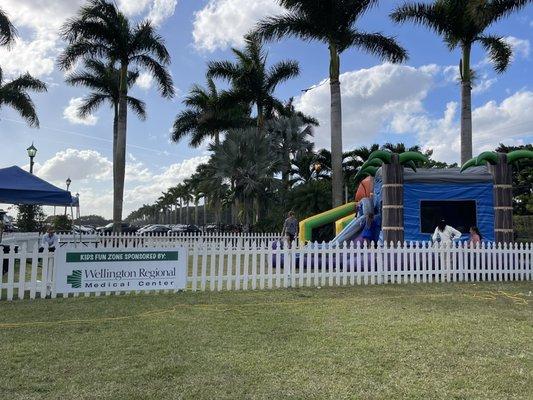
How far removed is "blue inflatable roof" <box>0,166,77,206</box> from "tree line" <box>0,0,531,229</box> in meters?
11.3

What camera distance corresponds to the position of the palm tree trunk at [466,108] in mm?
19734

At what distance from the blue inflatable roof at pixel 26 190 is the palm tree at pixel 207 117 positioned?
2005 centimetres

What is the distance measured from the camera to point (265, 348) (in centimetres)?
514

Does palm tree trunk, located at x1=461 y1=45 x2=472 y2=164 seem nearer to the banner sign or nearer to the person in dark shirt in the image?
the person in dark shirt

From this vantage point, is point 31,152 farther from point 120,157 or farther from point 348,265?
point 348,265

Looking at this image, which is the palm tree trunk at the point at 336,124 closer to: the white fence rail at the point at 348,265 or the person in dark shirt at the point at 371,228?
the person in dark shirt at the point at 371,228

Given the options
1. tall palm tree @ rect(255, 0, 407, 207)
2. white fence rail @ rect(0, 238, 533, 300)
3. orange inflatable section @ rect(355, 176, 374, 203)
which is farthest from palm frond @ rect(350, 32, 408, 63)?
white fence rail @ rect(0, 238, 533, 300)

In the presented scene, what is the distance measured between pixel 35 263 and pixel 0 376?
13.9 ft

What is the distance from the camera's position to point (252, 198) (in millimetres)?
29516

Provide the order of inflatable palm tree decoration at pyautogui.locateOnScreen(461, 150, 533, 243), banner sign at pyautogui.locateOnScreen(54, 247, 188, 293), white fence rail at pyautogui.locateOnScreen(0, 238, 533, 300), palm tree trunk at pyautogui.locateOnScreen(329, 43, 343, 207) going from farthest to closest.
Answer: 1. palm tree trunk at pyautogui.locateOnScreen(329, 43, 343, 207)
2. inflatable palm tree decoration at pyautogui.locateOnScreen(461, 150, 533, 243)
3. white fence rail at pyautogui.locateOnScreen(0, 238, 533, 300)
4. banner sign at pyautogui.locateOnScreen(54, 247, 188, 293)

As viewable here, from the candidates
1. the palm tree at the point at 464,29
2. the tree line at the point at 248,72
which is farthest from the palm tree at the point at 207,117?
the palm tree at the point at 464,29

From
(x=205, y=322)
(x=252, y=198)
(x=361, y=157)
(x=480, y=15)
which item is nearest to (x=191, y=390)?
(x=205, y=322)

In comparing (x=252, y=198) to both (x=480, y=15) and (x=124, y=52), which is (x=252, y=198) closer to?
(x=124, y=52)

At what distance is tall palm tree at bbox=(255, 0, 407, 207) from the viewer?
20.1 meters
